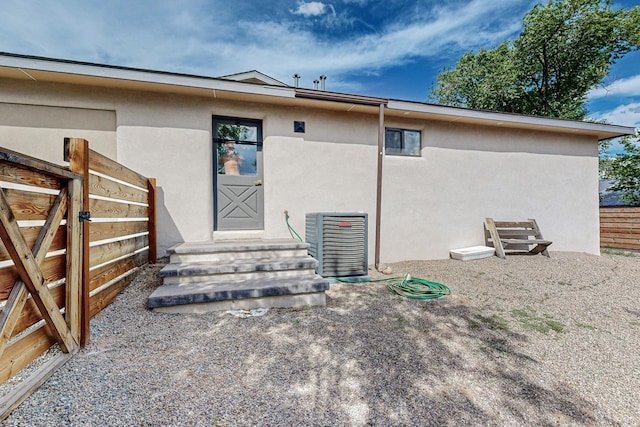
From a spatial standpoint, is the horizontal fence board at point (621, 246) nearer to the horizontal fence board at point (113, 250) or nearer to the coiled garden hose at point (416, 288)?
the coiled garden hose at point (416, 288)

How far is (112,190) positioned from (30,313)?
145cm

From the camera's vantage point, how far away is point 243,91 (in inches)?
166

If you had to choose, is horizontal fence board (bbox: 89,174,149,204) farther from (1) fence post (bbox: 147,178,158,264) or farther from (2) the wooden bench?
(2) the wooden bench

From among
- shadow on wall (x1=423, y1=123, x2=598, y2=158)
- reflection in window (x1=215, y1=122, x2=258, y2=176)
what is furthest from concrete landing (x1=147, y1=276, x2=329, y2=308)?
shadow on wall (x1=423, y1=123, x2=598, y2=158)

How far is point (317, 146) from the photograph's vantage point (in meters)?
5.04

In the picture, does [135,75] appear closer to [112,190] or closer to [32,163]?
[112,190]

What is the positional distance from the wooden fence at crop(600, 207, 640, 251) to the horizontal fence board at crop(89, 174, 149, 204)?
11.3m

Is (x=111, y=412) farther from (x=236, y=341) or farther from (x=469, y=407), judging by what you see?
(x=469, y=407)

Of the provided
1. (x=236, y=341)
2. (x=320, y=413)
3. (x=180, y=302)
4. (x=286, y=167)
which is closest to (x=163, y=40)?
(x=286, y=167)

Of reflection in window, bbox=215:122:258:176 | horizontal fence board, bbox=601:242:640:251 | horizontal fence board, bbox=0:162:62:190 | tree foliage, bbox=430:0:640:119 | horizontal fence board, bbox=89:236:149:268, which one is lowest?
horizontal fence board, bbox=601:242:640:251

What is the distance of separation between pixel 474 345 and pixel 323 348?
130cm

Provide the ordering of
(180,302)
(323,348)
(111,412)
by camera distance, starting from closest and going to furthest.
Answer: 1. (111,412)
2. (323,348)
3. (180,302)

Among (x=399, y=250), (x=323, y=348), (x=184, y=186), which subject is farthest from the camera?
(x=399, y=250)

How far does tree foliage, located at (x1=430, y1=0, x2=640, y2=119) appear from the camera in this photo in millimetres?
11289
